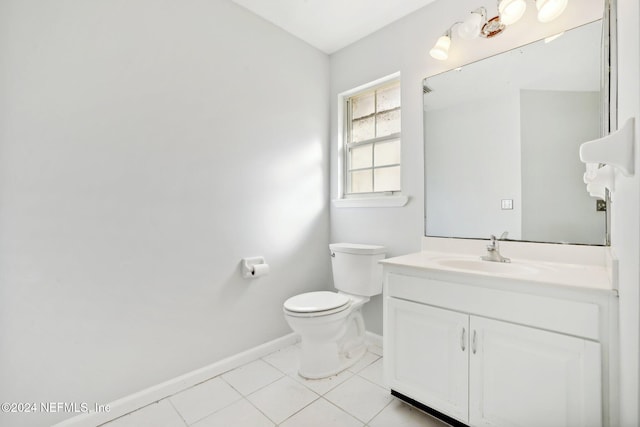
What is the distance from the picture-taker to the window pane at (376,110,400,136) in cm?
218

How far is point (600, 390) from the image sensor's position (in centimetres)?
94

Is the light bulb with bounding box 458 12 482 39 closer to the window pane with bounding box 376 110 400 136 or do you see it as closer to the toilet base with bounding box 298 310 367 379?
the window pane with bounding box 376 110 400 136

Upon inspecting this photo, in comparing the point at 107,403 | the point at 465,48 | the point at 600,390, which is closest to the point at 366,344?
the point at 600,390

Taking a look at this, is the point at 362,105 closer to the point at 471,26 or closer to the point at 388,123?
the point at 388,123

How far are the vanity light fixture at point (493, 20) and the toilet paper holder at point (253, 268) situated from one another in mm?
1742

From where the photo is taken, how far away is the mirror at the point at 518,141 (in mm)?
1379

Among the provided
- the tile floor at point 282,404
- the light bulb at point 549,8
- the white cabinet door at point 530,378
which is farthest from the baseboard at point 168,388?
the light bulb at point 549,8

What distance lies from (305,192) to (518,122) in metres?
1.47

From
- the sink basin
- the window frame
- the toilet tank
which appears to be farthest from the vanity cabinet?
the window frame

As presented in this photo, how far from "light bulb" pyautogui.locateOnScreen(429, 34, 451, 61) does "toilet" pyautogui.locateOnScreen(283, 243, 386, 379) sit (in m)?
1.29

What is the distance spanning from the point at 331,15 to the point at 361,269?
5.98 feet

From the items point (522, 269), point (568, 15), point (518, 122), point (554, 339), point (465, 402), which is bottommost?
point (465, 402)

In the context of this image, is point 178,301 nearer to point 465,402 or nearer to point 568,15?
point 465,402

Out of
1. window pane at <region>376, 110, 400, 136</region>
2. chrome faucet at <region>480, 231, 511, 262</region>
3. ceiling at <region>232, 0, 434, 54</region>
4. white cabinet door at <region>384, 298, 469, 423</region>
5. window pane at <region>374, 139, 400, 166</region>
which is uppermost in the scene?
ceiling at <region>232, 0, 434, 54</region>
